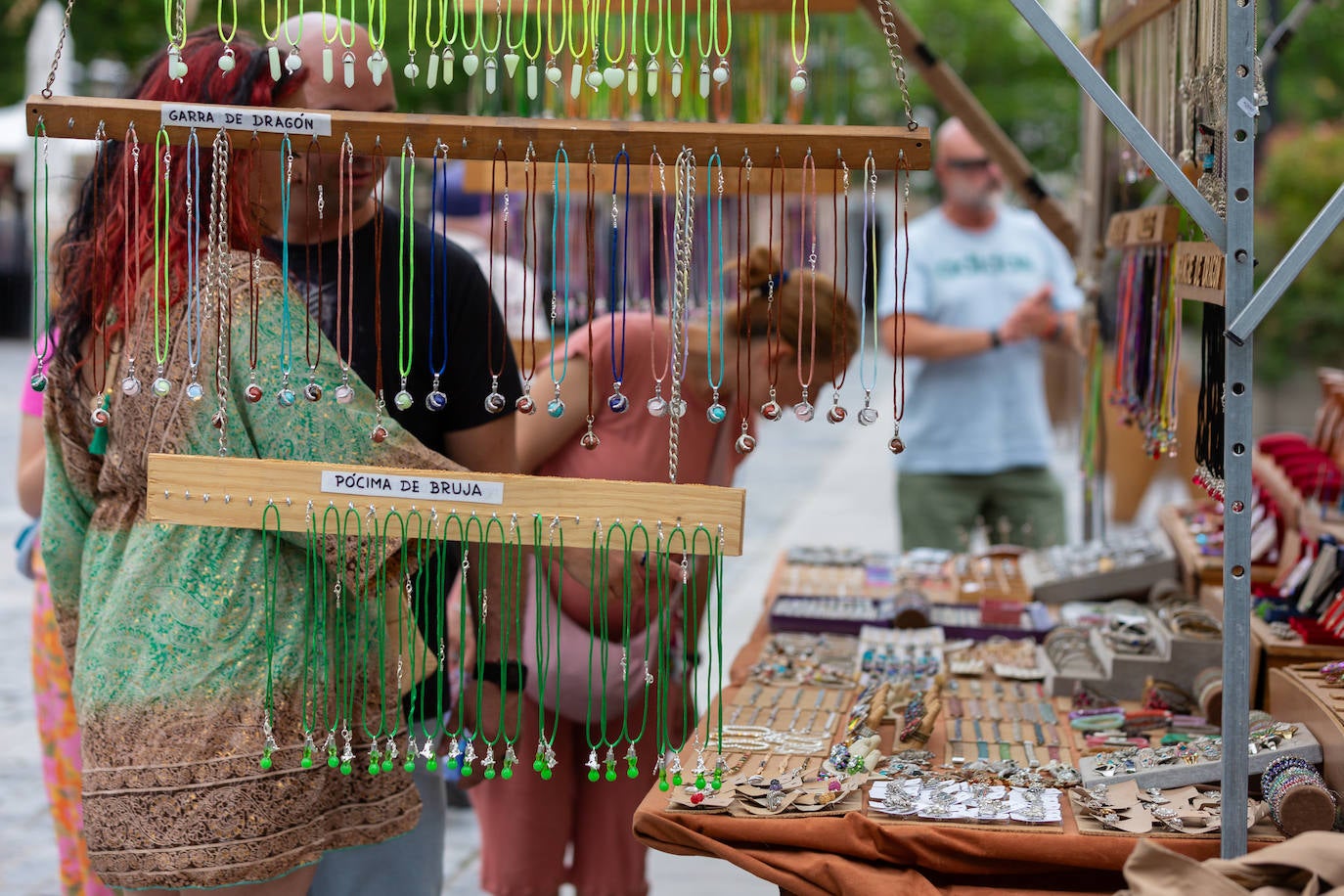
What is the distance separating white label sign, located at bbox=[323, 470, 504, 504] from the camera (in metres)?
1.83

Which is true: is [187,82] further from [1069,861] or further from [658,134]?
[1069,861]

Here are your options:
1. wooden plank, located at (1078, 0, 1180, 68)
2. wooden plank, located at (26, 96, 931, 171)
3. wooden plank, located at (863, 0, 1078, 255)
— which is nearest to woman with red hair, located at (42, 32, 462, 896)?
wooden plank, located at (26, 96, 931, 171)

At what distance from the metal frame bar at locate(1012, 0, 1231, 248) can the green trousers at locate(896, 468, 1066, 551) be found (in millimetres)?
2732

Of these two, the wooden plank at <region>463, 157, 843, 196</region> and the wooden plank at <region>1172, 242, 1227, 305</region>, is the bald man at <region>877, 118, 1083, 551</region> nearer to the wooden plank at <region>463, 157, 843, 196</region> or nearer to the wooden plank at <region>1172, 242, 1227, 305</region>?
the wooden plank at <region>463, 157, 843, 196</region>

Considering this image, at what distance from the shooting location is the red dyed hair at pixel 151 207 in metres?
1.92

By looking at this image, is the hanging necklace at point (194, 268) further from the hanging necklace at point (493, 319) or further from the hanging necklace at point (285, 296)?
the hanging necklace at point (493, 319)

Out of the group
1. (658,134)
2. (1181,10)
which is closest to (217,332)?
(658,134)

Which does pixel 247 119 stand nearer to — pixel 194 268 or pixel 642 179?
pixel 194 268

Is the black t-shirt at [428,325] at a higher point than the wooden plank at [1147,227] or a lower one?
lower

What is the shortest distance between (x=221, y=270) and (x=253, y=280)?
0.04 metres

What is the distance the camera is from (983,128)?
140 inches

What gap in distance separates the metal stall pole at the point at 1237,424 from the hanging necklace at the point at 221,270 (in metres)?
1.19

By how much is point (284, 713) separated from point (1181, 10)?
170 cm

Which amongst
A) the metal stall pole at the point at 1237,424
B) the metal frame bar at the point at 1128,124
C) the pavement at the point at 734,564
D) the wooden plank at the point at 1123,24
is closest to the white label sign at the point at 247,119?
the metal frame bar at the point at 1128,124
